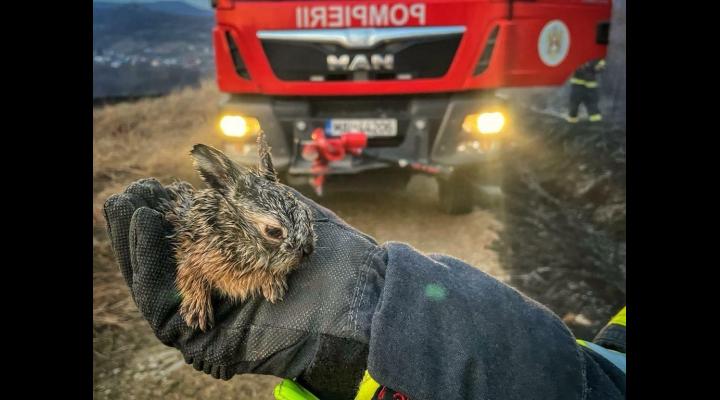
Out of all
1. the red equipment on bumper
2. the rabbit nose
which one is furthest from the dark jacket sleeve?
the red equipment on bumper

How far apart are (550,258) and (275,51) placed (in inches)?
114

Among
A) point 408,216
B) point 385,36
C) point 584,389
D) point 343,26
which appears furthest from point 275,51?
point 584,389

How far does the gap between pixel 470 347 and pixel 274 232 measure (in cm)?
63

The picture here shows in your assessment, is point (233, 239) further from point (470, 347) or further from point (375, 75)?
point (375, 75)

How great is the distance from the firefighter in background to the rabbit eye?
5.81 metres

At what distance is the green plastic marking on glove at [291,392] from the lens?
1388 mm

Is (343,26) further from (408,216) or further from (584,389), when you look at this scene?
(584,389)

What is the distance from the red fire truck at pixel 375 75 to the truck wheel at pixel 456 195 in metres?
0.61

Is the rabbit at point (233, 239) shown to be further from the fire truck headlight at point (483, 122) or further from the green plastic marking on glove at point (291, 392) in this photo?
the fire truck headlight at point (483, 122)
